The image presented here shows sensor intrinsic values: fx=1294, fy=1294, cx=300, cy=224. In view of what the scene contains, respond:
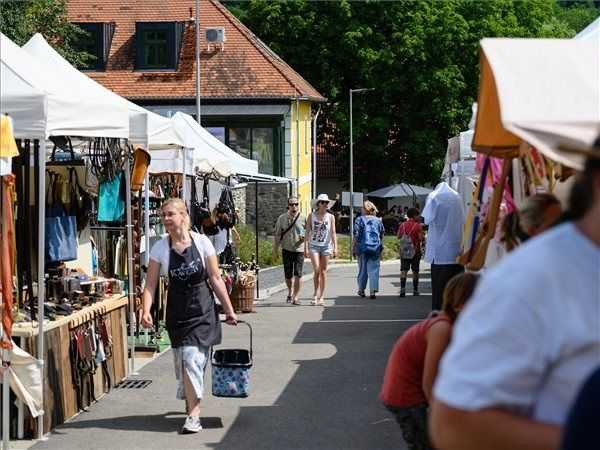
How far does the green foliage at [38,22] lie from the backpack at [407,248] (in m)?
14.6

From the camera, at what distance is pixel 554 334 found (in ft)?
7.96

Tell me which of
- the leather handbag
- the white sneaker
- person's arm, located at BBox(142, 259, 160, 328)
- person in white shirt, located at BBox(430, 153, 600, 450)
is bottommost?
the white sneaker

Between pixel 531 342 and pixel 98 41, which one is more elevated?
pixel 98 41

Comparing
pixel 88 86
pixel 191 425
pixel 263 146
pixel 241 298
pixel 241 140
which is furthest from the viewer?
pixel 263 146

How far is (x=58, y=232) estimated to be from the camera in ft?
40.2

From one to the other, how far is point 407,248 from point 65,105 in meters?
14.6

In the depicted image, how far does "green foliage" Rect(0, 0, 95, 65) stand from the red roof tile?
19.4ft

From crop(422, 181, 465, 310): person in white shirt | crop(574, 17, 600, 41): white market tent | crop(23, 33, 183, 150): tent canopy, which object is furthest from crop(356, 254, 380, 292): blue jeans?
crop(574, 17, 600, 41): white market tent

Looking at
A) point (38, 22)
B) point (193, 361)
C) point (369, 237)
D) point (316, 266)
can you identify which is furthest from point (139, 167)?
point (38, 22)

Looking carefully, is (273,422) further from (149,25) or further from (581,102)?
(149,25)

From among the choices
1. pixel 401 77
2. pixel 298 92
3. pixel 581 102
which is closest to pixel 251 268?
pixel 581 102

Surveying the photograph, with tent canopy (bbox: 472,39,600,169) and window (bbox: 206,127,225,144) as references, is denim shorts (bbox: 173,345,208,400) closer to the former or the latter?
tent canopy (bbox: 472,39,600,169)

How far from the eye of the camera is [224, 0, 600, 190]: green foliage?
53156mm

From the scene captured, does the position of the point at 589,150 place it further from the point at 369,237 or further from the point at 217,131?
the point at 217,131
